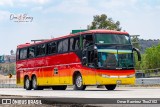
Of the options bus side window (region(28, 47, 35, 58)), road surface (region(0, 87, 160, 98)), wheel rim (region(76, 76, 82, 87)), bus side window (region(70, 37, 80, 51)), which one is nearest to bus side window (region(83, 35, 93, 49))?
bus side window (region(70, 37, 80, 51))

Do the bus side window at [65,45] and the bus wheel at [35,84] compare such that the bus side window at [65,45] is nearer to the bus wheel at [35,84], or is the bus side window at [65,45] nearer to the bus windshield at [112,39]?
the bus windshield at [112,39]

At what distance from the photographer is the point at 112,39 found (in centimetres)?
2498

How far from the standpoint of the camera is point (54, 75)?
2912cm

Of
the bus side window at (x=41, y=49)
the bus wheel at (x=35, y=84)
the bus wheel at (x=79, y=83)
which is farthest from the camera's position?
the bus wheel at (x=35, y=84)

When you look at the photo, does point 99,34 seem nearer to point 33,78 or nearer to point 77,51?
point 77,51

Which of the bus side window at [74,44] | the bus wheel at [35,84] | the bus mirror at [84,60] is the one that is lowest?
the bus wheel at [35,84]

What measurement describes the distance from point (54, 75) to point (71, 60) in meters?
3.11

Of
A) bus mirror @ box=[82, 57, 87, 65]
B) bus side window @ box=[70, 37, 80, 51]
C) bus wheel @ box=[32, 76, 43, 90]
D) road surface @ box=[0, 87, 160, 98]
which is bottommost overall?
road surface @ box=[0, 87, 160, 98]

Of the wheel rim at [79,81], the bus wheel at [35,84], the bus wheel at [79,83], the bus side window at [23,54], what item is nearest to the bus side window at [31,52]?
the bus side window at [23,54]

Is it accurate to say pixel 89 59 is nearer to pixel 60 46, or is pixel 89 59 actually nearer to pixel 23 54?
pixel 60 46

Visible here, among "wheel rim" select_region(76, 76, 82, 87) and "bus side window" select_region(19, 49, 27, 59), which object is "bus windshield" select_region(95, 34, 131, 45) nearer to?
"wheel rim" select_region(76, 76, 82, 87)

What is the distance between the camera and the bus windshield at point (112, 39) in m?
24.5

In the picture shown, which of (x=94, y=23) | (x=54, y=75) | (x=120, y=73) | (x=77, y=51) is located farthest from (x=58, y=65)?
(x=94, y=23)

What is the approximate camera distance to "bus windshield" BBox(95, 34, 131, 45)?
24550mm
